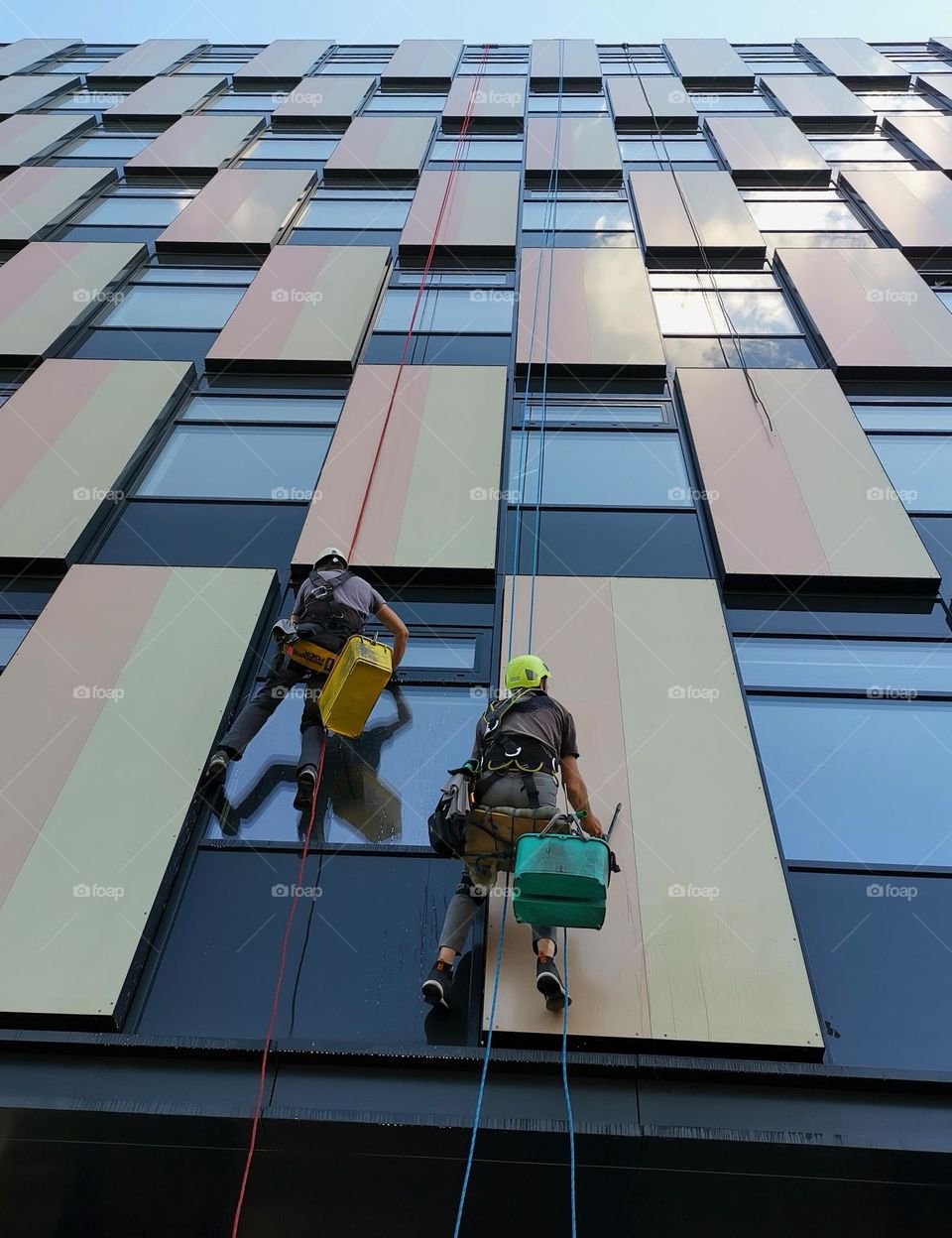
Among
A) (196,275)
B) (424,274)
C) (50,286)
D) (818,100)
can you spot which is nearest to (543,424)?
(424,274)

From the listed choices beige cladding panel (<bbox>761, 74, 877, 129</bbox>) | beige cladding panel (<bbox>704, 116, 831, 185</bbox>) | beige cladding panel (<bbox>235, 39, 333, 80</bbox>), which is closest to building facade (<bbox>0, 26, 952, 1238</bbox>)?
beige cladding panel (<bbox>704, 116, 831, 185</bbox>)

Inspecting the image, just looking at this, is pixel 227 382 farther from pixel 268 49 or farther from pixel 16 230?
pixel 268 49

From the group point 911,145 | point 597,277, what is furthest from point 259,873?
point 911,145

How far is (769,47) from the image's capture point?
75.0 ft

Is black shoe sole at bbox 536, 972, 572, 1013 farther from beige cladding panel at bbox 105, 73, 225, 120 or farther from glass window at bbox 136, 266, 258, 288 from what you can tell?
beige cladding panel at bbox 105, 73, 225, 120

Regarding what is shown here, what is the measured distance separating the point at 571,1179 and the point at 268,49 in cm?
2611

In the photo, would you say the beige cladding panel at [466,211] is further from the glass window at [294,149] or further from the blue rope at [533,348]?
the glass window at [294,149]

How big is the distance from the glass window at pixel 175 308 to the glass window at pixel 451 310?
6.92 ft

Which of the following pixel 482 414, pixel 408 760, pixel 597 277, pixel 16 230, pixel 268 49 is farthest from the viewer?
pixel 268 49

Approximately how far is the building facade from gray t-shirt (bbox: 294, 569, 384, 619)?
82 cm

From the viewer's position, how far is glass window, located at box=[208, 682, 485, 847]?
5383 mm

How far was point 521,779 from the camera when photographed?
4.44 metres

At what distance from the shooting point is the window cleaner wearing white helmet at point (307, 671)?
5.42 metres

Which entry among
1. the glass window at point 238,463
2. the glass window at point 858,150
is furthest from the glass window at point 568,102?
the glass window at point 238,463
